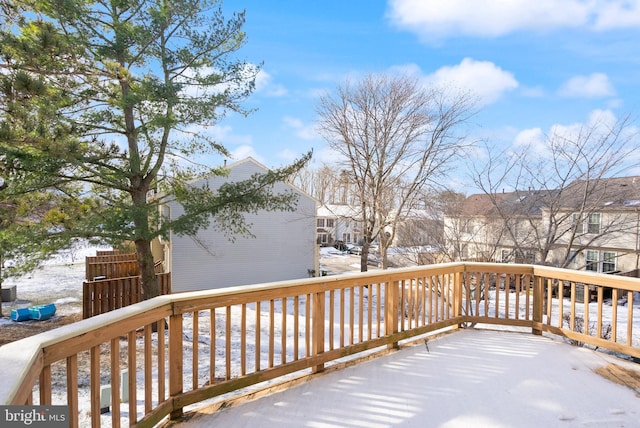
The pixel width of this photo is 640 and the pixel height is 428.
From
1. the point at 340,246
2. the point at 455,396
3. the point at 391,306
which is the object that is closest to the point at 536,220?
the point at 391,306

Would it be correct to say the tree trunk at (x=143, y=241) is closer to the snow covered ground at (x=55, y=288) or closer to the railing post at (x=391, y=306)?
the snow covered ground at (x=55, y=288)

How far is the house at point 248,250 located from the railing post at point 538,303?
896 cm

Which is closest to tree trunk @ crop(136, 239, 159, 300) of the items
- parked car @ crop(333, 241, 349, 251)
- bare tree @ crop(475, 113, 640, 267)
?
bare tree @ crop(475, 113, 640, 267)

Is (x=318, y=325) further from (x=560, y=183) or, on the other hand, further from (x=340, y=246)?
(x=340, y=246)

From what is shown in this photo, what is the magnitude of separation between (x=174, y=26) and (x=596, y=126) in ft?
28.9

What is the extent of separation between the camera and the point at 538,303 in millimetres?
3965

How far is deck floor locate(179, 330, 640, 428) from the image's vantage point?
2.26 meters

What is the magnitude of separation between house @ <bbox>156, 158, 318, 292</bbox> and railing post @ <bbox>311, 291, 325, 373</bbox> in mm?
8624

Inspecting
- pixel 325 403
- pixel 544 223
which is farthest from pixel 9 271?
pixel 544 223

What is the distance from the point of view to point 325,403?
247 centimetres

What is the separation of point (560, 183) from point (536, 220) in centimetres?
114

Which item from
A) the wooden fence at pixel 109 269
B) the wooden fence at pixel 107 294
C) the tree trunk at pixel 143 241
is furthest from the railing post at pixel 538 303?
the wooden fence at pixel 109 269

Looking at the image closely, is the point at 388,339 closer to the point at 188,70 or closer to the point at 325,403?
the point at 325,403

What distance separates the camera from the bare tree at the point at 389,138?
406 inches
